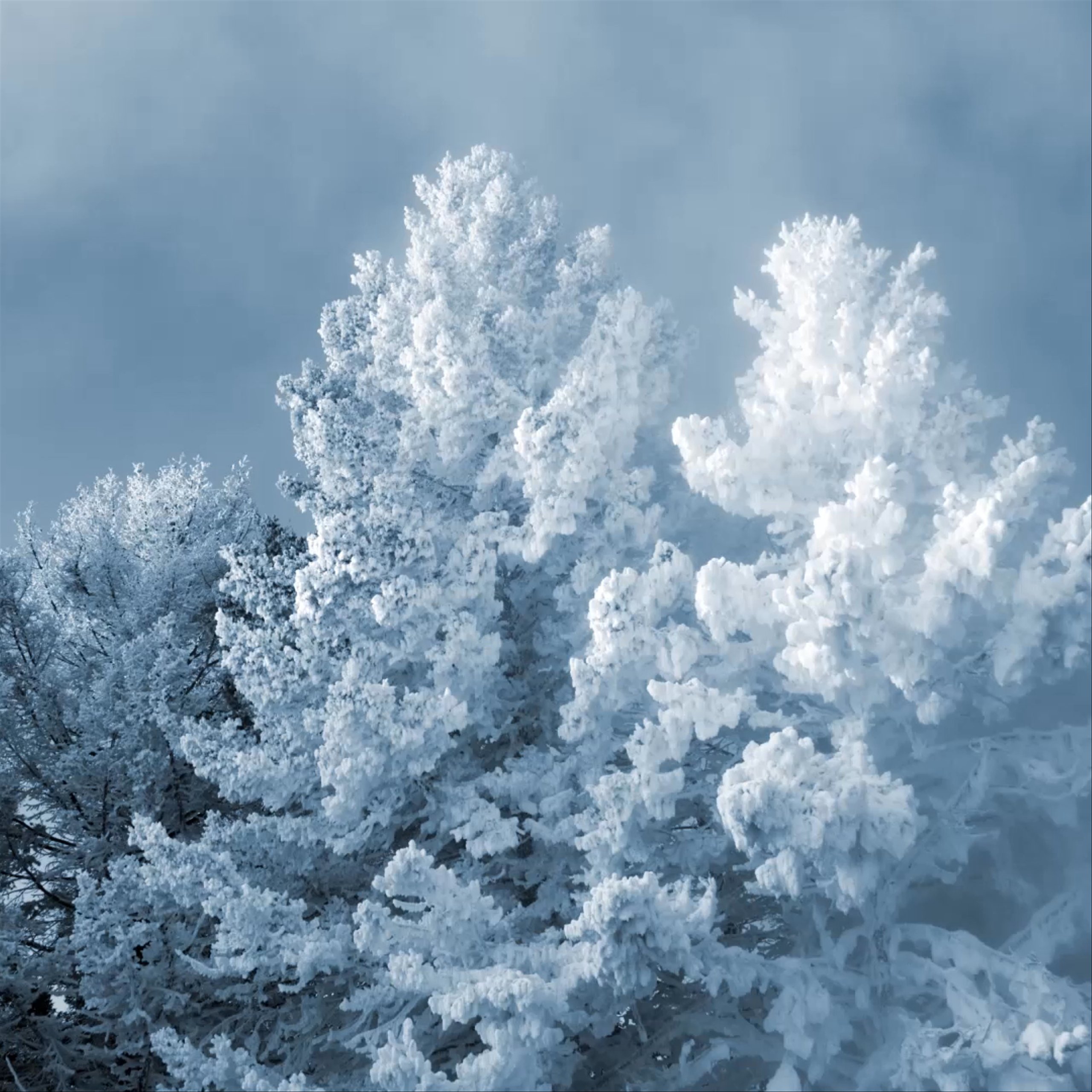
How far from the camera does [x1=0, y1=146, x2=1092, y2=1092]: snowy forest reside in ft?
28.5

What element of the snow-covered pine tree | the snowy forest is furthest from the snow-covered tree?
the snow-covered pine tree

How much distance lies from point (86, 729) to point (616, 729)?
7386 millimetres

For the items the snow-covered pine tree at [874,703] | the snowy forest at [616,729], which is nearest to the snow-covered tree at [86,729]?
the snowy forest at [616,729]

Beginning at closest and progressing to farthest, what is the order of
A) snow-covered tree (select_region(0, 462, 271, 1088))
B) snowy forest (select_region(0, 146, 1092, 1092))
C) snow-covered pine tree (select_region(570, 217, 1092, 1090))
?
snow-covered pine tree (select_region(570, 217, 1092, 1090)) < snowy forest (select_region(0, 146, 1092, 1092)) < snow-covered tree (select_region(0, 462, 271, 1088))

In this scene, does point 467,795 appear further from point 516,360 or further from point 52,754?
point 52,754

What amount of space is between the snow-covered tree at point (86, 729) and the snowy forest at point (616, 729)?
237mm

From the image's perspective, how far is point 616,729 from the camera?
10.9 m

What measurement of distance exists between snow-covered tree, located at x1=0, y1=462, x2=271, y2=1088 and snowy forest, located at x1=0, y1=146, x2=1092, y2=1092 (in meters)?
0.24

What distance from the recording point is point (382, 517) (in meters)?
10.6

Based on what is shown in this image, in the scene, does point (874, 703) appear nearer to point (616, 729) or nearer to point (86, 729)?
point (616, 729)

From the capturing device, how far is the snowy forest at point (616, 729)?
28.5ft

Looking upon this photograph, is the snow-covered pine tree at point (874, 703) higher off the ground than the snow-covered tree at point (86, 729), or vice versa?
the snow-covered tree at point (86, 729)

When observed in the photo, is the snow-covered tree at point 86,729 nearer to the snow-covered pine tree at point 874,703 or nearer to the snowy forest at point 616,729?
the snowy forest at point 616,729

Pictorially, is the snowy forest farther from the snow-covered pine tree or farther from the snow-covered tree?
the snow-covered tree
